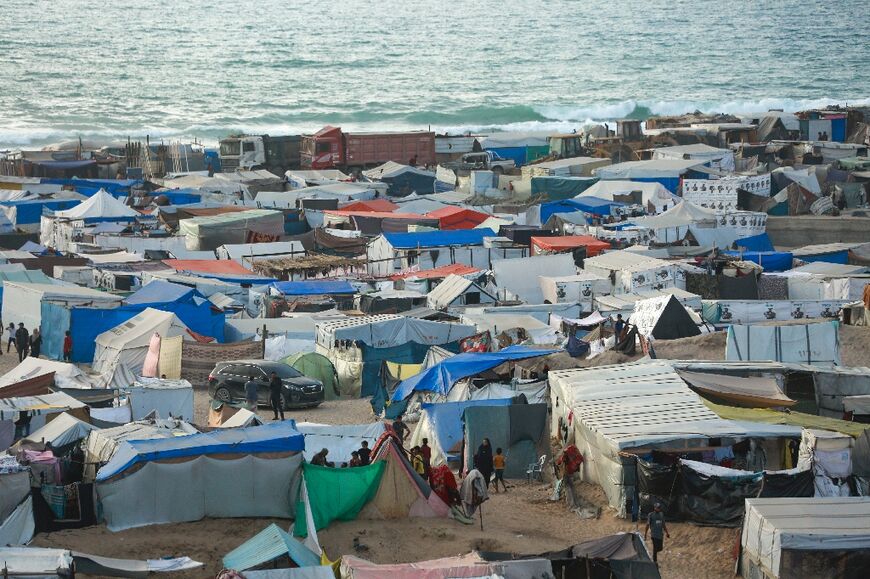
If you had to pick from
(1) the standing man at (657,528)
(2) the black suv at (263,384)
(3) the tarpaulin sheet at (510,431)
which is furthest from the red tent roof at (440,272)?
(1) the standing man at (657,528)

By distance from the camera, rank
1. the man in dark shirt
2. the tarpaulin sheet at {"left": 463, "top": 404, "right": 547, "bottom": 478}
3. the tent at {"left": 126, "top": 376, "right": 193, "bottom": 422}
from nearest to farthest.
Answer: the man in dark shirt < the tarpaulin sheet at {"left": 463, "top": 404, "right": 547, "bottom": 478} < the tent at {"left": 126, "top": 376, "right": 193, "bottom": 422}

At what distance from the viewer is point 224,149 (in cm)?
5106

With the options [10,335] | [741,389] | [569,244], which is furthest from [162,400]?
[569,244]

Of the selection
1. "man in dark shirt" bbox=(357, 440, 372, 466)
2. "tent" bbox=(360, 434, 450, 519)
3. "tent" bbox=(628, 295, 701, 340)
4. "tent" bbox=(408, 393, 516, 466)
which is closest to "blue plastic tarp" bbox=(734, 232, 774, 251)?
"tent" bbox=(628, 295, 701, 340)

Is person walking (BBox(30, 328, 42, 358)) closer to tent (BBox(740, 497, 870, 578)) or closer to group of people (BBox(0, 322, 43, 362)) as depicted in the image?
group of people (BBox(0, 322, 43, 362))

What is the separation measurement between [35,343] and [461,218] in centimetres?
1474

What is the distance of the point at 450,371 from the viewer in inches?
704

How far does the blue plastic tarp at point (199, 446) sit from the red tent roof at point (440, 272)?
13.5m

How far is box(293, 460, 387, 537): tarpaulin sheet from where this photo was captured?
13.2 m

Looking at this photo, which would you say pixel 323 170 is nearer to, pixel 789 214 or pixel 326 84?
pixel 789 214

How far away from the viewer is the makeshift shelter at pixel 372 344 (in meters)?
21.0

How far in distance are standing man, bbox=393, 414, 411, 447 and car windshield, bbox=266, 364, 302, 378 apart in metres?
2.58

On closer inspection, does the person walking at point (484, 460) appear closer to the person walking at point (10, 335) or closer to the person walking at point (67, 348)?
the person walking at point (67, 348)

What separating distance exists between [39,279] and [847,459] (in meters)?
17.5
